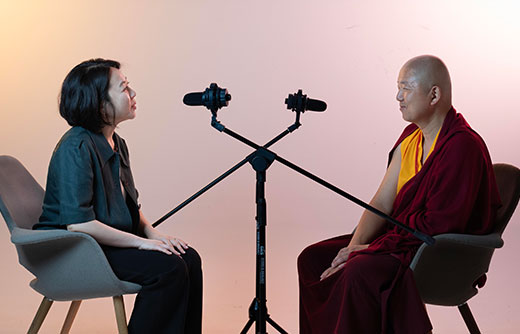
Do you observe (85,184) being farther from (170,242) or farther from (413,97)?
(413,97)

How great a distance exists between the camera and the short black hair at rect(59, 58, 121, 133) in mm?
2627

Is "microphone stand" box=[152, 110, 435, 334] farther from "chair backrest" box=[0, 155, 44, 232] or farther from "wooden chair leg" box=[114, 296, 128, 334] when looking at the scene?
"chair backrest" box=[0, 155, 44, 232]

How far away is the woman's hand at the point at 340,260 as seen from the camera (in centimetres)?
280

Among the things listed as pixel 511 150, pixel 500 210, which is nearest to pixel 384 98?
pixel 511 150

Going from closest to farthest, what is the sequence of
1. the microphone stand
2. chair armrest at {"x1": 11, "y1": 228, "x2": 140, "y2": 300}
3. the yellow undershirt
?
the microphone stand < chair armrest at {"x1": 11, "y1": 228, "x2": 140, "y2": 300} < the yellow undershirt

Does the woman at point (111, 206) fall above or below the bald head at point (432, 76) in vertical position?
below

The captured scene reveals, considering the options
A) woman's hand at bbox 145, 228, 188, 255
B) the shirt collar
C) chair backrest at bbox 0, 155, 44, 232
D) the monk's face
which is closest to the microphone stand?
woman's hand at bbox 145, 228, 188, 255

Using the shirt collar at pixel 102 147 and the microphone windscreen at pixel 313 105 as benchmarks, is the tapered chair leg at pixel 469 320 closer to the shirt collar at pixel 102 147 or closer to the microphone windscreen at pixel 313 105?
the microphone windscreen at pixel 313 105

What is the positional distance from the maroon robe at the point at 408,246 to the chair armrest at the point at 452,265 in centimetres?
6

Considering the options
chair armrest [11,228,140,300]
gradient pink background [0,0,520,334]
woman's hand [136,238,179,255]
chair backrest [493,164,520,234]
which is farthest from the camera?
gradient pink background [0,0,520,334]

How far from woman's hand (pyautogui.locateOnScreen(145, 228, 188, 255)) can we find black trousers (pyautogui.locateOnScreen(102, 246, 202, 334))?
3.0 inches

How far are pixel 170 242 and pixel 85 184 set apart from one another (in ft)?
1.32

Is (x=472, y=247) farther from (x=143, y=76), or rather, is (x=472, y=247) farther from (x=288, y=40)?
(x=143, y=76)

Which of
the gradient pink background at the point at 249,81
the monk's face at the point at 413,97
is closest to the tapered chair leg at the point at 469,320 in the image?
the monk's face at the point at 413,97
